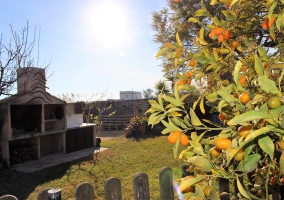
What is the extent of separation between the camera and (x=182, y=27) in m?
8.70

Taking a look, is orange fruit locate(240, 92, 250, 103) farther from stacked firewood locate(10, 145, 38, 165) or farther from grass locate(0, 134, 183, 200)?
stacked firewood locate(10, 145, 38, 165)

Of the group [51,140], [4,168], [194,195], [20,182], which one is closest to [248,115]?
[194,195]

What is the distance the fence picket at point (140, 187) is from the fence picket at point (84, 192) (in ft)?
0.99

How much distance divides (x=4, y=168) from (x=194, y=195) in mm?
6196

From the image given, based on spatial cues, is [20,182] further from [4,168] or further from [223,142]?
[223,142]

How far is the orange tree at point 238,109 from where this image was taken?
0.53 meters

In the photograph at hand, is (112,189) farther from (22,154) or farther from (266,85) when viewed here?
(22,154)

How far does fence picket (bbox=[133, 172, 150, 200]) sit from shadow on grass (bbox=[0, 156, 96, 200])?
306 centimetres

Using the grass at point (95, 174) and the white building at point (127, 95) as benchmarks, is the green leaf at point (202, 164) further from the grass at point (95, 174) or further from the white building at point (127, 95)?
the white building at point (127, 95)

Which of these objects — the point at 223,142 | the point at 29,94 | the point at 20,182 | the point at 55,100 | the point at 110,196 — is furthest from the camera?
the point at 55,100

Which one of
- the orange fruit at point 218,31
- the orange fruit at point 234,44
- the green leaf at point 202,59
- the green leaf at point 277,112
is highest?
the orange fruit at point 218,31

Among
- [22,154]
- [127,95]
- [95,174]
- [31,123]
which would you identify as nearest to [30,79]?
[31,123]

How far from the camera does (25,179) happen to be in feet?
15.6

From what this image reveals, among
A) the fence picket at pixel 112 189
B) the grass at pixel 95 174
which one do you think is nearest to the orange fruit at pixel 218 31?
the fence picket at pixel 112 189
